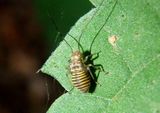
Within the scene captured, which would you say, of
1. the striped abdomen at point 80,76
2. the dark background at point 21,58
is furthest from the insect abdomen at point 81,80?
the dark background at point 21,58

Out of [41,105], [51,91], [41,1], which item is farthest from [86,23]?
[41,105]

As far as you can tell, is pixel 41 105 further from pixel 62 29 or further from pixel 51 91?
pixel 62 29

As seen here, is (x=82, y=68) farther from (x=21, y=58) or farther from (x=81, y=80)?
(x=21, y=58)

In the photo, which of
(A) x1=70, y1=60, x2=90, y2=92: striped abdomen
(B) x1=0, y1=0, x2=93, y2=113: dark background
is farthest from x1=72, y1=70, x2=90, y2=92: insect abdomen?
(B) x1=0, y1=0, x2=93, y2=113: dark background

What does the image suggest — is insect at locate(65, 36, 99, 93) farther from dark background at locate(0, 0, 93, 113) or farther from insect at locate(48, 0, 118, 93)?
dark background at locate(0, 0, 93, 113)

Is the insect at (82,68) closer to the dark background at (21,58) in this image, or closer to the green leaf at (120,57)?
the green leaf at (120,57)

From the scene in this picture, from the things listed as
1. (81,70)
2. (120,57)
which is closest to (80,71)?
(81,70)
